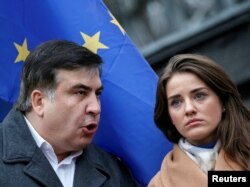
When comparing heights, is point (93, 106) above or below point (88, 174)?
above

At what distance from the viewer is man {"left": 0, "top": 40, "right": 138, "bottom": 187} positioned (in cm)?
383

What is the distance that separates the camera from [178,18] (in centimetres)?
782

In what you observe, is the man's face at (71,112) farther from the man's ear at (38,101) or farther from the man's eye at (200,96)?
the man's eye at (200,96)

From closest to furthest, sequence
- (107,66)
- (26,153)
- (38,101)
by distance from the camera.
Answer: (26,153)
(38,101)
(107,66)

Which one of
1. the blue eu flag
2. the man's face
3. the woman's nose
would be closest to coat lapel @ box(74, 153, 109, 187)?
the man's face

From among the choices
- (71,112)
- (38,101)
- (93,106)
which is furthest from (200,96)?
(38,101)

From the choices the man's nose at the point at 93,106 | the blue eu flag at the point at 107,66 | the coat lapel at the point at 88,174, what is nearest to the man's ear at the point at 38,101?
the man's nose at the point at 93,106

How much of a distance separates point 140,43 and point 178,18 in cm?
53

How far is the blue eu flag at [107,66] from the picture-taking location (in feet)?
13.9

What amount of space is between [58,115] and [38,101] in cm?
15

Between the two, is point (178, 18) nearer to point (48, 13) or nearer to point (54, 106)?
point (48, 13)

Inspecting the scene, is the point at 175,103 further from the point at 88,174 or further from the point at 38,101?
the point at 38,101

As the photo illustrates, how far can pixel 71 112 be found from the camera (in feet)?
12.6

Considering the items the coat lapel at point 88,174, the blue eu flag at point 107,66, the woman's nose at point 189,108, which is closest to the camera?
the woman's nose at point 189,108
